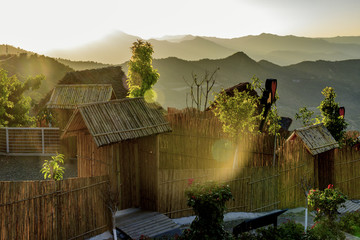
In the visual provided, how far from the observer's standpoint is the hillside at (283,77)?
8481 centimetres

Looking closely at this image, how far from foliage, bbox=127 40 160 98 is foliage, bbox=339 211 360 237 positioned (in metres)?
11.1

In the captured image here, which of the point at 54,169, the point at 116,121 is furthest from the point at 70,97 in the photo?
the point at 116,121

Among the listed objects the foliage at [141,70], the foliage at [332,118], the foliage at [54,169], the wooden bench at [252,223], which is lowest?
the wooden bench at [252,223]

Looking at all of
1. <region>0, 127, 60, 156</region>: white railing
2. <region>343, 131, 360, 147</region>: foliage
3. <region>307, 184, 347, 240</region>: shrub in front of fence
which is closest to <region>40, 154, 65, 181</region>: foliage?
<region>307, 184, 347, 240</region>: shrub in front of fence

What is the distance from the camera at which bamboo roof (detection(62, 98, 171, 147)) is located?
30.7 ft

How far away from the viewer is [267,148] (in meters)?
13.4

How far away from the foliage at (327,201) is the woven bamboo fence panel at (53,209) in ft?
19.3

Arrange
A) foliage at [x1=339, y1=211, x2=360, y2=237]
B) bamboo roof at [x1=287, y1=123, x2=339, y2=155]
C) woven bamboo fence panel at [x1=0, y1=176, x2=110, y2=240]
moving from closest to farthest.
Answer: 1. woven bamboo fence panel at [x1=0, y1=176, x2=110, y2=240]
2. foliage at [x1=339, y1=211, x2=360, y2=237]
3. bamboo roof at [x1=287, y1=123, x2=339, y2=155]

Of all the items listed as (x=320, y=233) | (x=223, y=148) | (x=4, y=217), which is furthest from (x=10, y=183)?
(x=223, y=148)

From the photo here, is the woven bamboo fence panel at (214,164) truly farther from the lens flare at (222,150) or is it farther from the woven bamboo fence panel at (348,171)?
the woven bamboo fence panel at (348,171)

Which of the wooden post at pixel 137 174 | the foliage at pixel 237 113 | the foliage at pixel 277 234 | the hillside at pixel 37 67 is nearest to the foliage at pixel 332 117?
the foliage at pixel 237 113

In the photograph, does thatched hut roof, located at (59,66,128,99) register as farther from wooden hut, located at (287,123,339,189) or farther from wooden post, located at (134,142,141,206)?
wooden hut, located at (287,123,339,189)

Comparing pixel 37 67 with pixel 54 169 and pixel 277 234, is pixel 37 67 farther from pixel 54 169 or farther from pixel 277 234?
pixel 277 234

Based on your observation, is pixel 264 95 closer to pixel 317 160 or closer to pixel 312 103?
pixel 317 160
